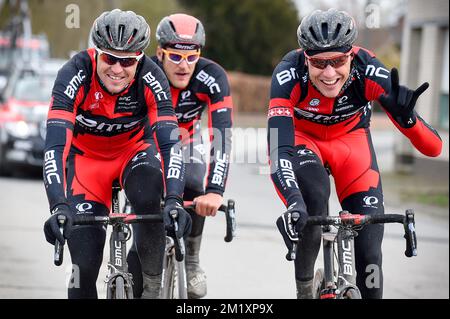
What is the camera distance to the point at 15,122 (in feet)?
48.7

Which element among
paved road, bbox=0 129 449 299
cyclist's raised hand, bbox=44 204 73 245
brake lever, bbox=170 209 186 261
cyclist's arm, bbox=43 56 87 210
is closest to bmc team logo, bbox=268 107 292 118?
brake lever, bbox=170 209 186 261

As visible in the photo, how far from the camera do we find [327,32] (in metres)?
4.90

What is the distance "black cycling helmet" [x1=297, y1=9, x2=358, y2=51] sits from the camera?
488 cm

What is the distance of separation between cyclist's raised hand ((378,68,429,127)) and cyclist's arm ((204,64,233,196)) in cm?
136

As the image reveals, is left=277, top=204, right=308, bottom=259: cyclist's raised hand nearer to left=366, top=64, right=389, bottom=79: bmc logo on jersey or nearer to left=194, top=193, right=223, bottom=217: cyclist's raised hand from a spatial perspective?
left=194, top=193, right=223, bottom=217: cyclist's raised hand

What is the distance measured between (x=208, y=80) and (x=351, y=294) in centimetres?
212

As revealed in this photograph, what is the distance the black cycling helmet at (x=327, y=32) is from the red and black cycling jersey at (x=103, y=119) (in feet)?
2.98

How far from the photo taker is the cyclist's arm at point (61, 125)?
4.74 metres

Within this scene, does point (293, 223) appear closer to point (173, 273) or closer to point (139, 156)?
point (139, 156)

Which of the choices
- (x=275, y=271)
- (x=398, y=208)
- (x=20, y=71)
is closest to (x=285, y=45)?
(x=20, y=71)

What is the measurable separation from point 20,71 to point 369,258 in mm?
12183

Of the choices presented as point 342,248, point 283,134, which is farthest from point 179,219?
point 342,248

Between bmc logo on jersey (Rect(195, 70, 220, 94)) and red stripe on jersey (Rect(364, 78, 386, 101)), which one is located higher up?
bmc logo on jersey (Rect(195, 70, 220, 94))
